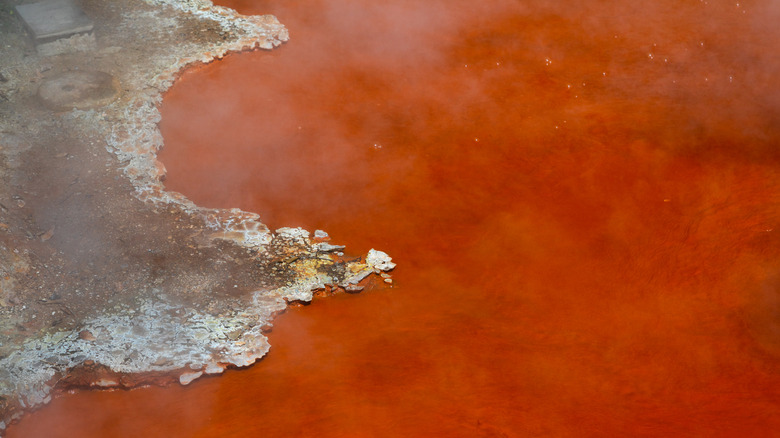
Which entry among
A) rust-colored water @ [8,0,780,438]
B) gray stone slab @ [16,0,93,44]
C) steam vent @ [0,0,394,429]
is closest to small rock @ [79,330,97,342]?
steam vent @ [0,0,394,429]

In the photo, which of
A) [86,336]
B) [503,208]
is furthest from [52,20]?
[503,208]

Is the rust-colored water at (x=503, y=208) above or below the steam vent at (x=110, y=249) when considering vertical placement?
above

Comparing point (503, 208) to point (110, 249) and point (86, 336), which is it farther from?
point (86, 336)

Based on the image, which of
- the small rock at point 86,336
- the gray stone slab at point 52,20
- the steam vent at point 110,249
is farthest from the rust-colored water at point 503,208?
the gray stone slab at point 52,20

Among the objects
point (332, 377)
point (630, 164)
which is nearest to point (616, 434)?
point (332, 377)

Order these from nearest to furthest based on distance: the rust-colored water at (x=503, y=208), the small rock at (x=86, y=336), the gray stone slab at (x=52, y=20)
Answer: the rust-colored water at (x=503, y=208)
the small rock at (x=86, y=336)
the gray stone slab at (x=52, y=20)

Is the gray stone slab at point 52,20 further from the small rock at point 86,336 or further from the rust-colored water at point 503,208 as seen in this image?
the small rock at point 86,336

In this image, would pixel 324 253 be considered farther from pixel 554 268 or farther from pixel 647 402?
pixel 647 402
